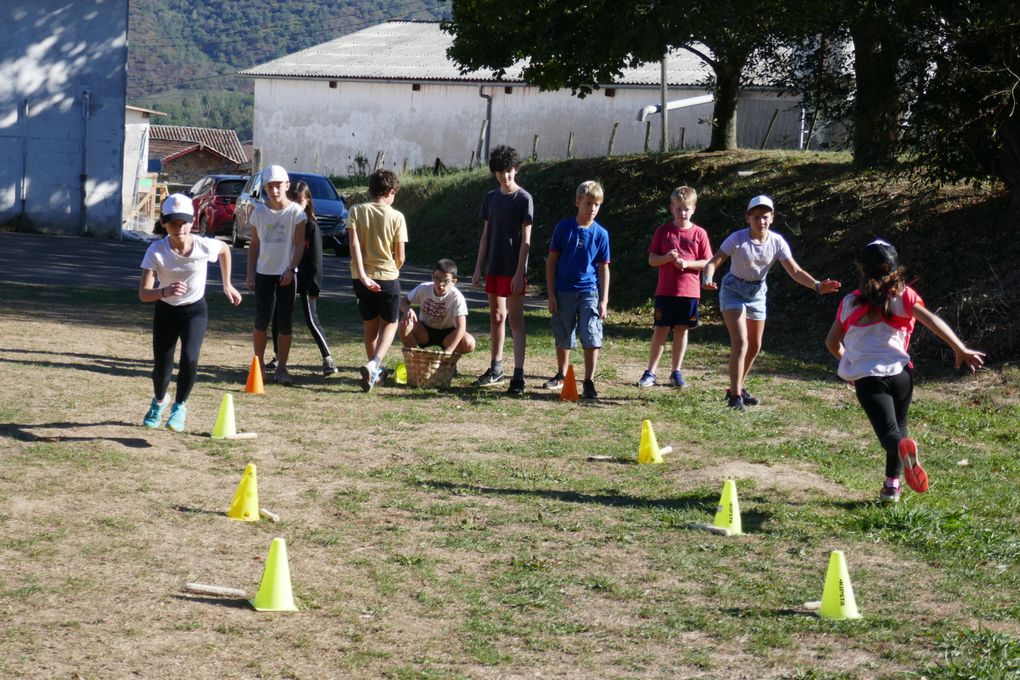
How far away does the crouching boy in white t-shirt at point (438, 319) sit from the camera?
36.5 ft

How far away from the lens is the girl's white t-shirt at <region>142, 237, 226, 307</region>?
808cm

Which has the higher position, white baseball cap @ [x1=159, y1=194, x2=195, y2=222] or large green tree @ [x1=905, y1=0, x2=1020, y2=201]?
large green tree @ [x1=905, y1=0, x2=1020, y2=201]

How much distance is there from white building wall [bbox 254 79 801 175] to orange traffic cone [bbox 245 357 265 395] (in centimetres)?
3357

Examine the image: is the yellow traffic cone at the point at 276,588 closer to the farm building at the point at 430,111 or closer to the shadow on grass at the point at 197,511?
the shadow on grass at the point at 197,511

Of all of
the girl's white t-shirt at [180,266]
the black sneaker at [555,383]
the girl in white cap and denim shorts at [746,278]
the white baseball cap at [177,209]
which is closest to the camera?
the white baseball cap at [177,209]

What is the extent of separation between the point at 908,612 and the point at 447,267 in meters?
6.37

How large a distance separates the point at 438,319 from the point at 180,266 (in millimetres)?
3476

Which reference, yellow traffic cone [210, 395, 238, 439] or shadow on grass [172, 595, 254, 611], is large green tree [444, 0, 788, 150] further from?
shadow on grass [172, 595, 254, 611]

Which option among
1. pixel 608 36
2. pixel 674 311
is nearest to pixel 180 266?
pixel 674 311

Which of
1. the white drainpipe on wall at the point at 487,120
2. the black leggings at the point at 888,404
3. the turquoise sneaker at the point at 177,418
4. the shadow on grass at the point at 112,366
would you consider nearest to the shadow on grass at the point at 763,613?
the black leggings at the point at 888,404

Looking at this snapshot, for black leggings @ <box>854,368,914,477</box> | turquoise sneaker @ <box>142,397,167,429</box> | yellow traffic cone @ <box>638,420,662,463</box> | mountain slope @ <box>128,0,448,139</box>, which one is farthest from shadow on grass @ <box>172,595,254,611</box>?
mountain slope @ <box>128,0,448,139</box>

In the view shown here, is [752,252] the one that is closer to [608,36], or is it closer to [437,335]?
[437,335]

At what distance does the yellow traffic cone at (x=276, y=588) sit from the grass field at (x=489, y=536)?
0.22ft

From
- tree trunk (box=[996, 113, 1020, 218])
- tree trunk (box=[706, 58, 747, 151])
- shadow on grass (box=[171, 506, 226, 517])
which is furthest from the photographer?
tree trunk (box=[706, 58, 747, 151])
